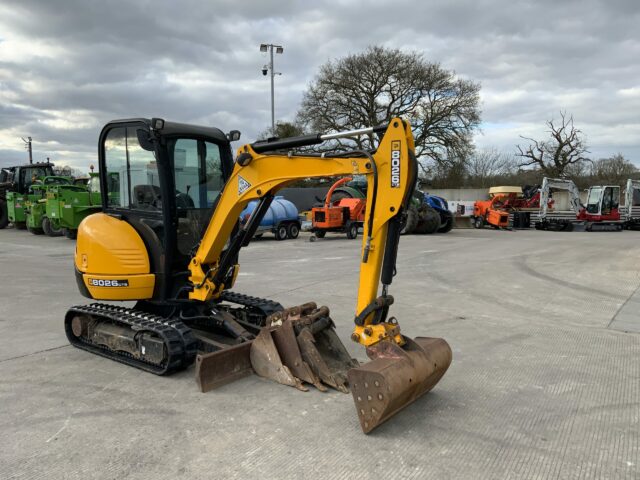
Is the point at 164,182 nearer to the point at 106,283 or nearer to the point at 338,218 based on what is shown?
the point at 106,283

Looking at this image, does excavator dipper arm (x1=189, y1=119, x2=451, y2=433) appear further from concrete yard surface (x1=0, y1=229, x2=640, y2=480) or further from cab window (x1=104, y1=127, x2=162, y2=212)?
cab window (x1=104, y1=127, x2=162, y2=212)

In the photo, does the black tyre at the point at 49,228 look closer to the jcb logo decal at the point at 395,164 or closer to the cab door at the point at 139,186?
the cab door at the point at 139,186

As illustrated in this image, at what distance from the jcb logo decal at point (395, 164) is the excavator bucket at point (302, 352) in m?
1.49

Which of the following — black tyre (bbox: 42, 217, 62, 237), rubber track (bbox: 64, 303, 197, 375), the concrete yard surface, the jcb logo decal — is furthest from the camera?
black tyre (bbox: 42, 217, 62, 237)

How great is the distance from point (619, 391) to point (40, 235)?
2210 centimetres

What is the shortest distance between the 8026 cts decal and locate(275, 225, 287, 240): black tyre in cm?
1361

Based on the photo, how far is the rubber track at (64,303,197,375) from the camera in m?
4.55

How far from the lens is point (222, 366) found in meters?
4.42

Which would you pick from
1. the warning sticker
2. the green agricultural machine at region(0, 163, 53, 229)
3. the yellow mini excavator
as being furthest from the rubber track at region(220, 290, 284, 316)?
the green agricultural machine at region(0, 163, 53, 229)

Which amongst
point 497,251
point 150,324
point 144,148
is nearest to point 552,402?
point 150,324

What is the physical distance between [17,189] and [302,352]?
24.1 m

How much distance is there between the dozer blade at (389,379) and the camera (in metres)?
3.42

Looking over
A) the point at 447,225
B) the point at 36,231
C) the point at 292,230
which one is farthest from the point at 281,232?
the point at 36,231

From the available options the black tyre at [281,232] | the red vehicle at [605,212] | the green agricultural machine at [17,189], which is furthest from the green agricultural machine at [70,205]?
the red vehicle at [605,212]
